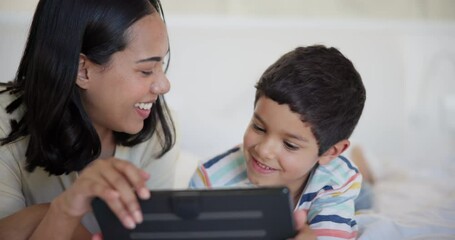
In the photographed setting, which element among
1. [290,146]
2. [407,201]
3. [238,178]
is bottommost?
[407,201]

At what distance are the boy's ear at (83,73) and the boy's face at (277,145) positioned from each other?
1.13 feet

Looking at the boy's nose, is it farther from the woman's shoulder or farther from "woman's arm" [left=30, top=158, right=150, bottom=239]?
the woman's shoulder

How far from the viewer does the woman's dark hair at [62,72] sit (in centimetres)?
106

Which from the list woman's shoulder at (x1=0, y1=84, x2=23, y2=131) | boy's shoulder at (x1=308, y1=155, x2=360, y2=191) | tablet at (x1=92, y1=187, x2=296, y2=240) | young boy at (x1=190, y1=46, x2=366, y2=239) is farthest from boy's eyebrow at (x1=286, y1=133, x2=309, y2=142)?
woman's shoulder at (x1=0, y1=84, x2=23, y2=131)

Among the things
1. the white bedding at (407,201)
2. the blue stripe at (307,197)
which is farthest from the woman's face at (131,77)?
the white bedding at (407,201)

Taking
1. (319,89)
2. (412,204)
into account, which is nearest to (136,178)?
(319,89)

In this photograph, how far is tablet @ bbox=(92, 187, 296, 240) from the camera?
675 millimetres

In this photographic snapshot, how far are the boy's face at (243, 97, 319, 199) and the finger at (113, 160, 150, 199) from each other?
372 mm

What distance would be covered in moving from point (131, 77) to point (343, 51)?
1.47 m

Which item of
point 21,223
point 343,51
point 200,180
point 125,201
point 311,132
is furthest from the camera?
point 343,51

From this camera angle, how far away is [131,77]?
1.08 metres

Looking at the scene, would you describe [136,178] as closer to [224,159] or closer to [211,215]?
[211,215]

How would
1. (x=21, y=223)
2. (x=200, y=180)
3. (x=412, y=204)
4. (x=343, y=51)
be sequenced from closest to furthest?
(x=21, y=223) → (x=200, y=180) → (x=412, y=204) → (x=343, y=51)

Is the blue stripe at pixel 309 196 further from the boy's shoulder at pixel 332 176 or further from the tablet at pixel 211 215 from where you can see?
the tablet at pixel 211 215
